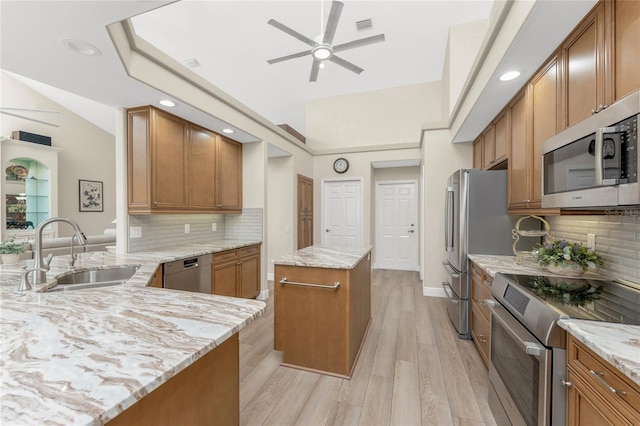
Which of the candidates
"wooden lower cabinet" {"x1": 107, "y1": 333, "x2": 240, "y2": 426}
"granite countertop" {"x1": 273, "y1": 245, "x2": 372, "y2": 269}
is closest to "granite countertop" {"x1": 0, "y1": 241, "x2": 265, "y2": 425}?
"wooden lower cabinet" {"x1": 107, "y1": 333, "x2": 240, "y2": 426}

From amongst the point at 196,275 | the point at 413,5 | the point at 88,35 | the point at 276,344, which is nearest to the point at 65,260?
the point at 196,275

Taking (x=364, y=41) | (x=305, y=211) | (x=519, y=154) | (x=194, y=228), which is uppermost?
(x=364, y=41)

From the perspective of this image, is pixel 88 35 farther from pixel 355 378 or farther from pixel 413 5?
pixel 413 5

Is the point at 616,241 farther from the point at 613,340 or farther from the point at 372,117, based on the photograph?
the point at 372,117

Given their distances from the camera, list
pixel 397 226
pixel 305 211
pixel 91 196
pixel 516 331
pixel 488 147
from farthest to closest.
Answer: pixel 91 196
pixel 397 226
pixel 305 211
pixel 488 147
pixel 516 331

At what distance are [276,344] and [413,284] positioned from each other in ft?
10.5

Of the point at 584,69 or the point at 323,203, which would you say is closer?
the point at 584,69

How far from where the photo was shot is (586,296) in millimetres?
1370

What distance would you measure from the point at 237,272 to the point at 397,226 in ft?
12.4

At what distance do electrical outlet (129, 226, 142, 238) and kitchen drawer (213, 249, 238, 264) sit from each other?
31.3 inches

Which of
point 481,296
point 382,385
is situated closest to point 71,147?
point 382,385

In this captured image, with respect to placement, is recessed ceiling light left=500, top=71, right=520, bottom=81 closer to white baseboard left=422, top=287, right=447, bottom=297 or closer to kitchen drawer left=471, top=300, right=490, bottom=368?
kitchen drawer left=471, top=300, right=490, bottom=368

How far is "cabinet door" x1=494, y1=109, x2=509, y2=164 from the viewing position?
259 centimetres

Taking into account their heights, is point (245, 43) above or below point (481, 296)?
above
